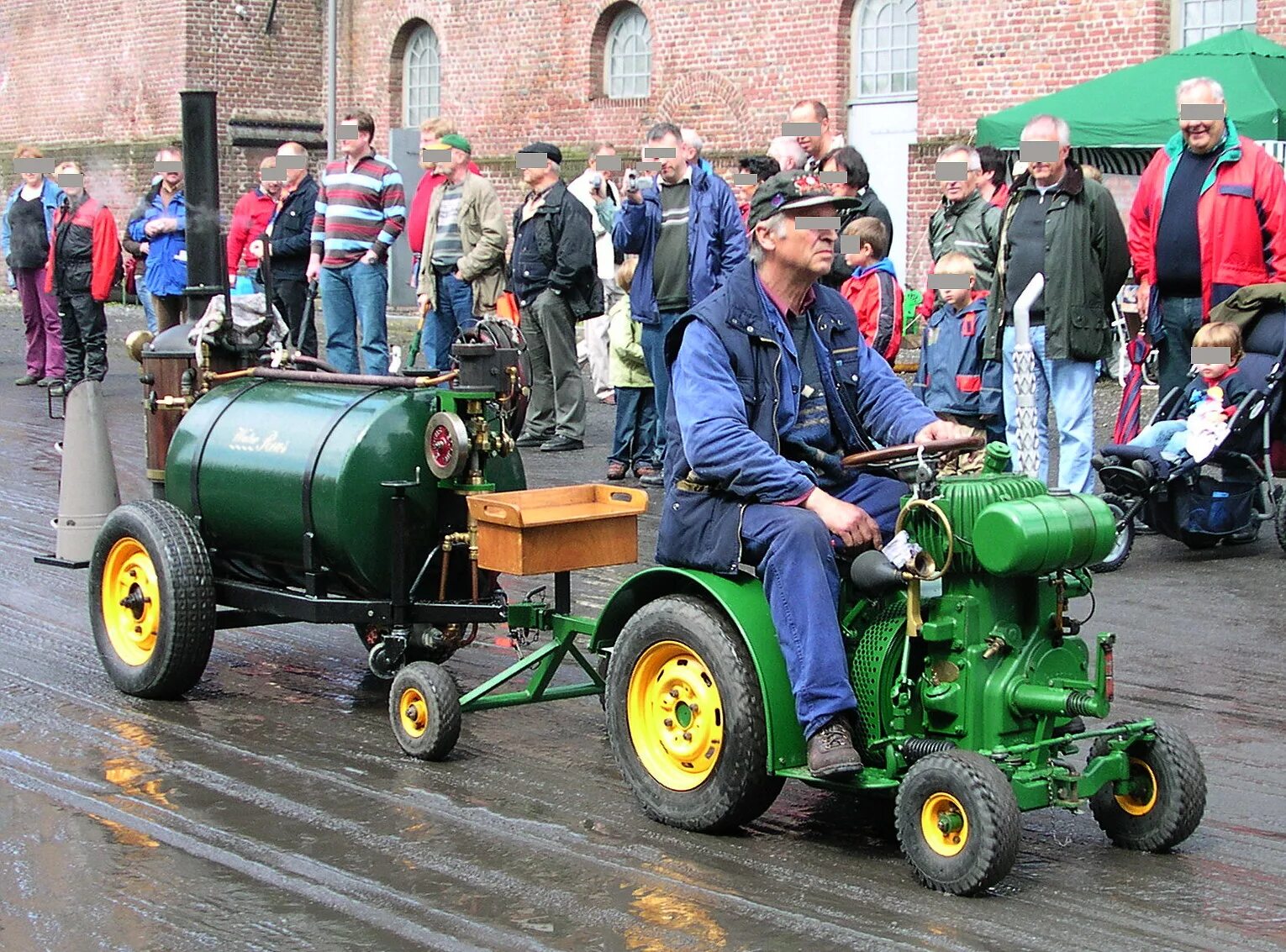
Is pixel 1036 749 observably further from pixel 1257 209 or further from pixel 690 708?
pixel 1257 209

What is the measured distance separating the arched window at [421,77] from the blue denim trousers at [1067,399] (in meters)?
19.3

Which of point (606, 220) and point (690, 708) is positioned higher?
point (606, 220)

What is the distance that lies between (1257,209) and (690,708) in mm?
5896

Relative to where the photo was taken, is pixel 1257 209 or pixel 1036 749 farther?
pixel 1257 209

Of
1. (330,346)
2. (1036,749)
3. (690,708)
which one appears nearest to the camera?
(1036,749)

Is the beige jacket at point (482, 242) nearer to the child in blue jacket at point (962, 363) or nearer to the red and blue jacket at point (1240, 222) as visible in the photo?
the child in blue jacket at point (962, 363)

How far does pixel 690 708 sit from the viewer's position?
5641mm

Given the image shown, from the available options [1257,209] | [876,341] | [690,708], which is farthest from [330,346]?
[690,708]

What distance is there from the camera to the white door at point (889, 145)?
21.9 meters

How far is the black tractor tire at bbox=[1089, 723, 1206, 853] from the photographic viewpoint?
17.4 ft

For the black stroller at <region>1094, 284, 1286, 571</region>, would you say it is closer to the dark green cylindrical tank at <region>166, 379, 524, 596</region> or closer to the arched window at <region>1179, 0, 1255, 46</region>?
the dark green cylindrical tank at <region>166, 379, 524, 596</region>

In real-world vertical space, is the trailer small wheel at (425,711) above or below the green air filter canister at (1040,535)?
below

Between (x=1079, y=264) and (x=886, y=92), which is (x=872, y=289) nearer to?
(x=1079, y=264)

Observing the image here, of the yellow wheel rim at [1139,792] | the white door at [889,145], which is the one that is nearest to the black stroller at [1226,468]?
the yellow wheel rim at [1139,792]
